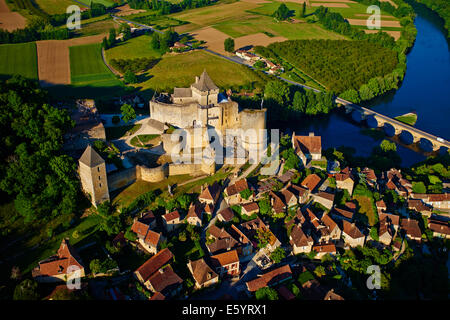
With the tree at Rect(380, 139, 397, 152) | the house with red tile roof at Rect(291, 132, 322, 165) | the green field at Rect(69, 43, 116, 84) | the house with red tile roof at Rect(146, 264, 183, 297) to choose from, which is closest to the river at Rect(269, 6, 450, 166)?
the tree at Rect(380, 139, 397, 152)

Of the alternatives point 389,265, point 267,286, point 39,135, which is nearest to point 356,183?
point 389,265

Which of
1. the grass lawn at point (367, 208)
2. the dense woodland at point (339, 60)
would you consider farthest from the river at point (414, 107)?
the grass lawn at point (367, 208)

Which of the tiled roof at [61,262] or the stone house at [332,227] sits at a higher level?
the tiled roof at [61,262]

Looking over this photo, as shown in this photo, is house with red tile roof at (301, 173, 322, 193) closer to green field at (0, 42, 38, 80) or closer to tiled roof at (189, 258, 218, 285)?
tiled roof at (189, 258, 218, 285)

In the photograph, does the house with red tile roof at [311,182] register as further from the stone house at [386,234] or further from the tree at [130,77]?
the tree at [130,77]

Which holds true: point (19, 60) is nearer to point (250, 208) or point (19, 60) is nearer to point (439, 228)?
point (250, 208)

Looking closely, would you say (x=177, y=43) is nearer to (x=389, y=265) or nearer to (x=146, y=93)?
(x=146, y=93)

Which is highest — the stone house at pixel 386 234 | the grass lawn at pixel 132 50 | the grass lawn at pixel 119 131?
the grass lawn at pixel 132 50
